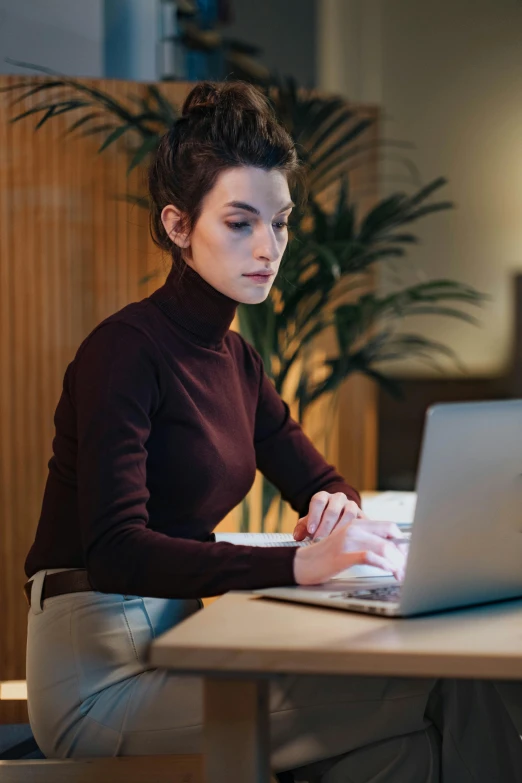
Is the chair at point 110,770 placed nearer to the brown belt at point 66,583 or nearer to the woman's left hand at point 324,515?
the brown belt at point 66,583

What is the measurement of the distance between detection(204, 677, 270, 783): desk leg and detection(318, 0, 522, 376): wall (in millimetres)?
4141

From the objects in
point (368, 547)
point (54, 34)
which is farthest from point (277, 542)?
point (54, 34)

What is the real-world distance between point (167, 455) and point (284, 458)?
0.40 meters

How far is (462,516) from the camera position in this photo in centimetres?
98

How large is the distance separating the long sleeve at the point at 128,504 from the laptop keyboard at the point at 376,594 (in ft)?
0.25

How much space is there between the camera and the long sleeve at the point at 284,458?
175 cm

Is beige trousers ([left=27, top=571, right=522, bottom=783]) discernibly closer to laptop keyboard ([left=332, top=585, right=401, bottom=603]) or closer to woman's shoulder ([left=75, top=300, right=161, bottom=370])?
laptop keyboard ([left=332, top=585, right=401, bottom=603])

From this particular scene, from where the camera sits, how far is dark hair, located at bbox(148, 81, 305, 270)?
1.51m

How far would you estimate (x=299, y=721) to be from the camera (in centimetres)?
113

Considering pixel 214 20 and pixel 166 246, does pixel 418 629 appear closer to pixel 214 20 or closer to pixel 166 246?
pixel 166 246

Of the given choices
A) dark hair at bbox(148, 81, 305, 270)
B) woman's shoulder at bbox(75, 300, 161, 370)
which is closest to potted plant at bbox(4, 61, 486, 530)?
dark hair at bbox(148, 81, 305, 270)

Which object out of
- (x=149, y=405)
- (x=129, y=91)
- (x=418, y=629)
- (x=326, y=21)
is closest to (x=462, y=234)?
(x=326, y=21)

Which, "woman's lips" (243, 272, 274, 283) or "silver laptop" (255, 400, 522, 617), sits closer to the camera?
"silver laptop" (255, 400, 522, 617)

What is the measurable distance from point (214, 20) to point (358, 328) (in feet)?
5.99
